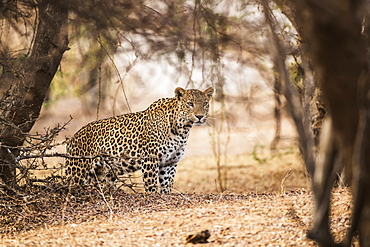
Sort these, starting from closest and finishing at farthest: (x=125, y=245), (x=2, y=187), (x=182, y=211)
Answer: (x=125, y=245) < (x=182, y=211) < (x=2, y=187)

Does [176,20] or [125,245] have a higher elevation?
[176,20]

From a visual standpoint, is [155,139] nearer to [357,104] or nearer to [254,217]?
[254,217]

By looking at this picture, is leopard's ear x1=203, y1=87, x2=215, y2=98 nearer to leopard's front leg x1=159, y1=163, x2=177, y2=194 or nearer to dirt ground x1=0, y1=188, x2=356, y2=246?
leopard's front leg x1=159, y1=163, x2=177, y2=194

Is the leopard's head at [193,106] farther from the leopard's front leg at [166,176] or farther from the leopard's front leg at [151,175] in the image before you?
the leopard's front leg at [151,175]

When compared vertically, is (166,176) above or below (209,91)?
below

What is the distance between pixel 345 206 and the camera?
5.04 m

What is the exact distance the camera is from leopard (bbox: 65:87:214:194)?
8.78 metres

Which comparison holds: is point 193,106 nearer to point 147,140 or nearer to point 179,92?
point 179,92

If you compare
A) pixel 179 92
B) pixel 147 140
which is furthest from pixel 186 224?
pixel 179 92

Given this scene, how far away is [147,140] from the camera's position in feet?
29.1

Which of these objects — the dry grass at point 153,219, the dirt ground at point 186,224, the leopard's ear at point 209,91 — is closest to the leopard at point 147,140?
the leopard's ear at point 209,91

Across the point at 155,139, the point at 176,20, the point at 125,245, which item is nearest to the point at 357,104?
→ the point at 125,245

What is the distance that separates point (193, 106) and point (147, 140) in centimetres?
84

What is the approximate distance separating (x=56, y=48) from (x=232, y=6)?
87.4 inches
